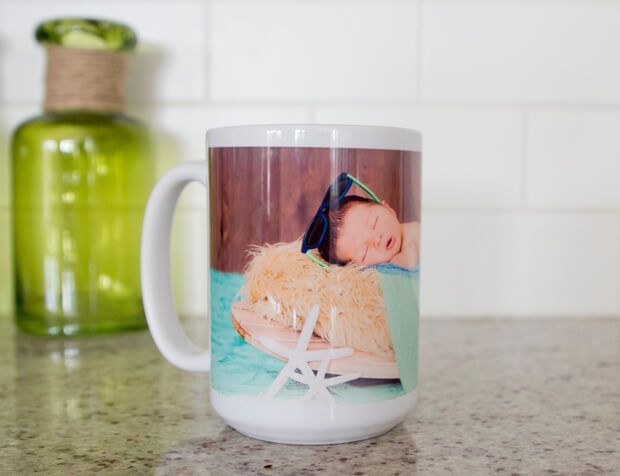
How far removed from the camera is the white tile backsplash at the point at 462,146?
31.6 inches

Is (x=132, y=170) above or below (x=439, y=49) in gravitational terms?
below

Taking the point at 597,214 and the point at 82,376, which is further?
the point at 597,214

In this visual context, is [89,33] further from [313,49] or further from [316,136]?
[316,136]

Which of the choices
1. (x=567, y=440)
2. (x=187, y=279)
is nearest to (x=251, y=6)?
(x=187, y=279)

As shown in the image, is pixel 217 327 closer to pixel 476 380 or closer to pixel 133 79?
pixel 476 380

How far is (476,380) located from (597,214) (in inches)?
13.3

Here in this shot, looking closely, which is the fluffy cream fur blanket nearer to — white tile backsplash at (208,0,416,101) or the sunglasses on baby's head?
the sunglasses on baby's head

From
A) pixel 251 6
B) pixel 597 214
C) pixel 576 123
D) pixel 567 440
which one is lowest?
pixel 567 440

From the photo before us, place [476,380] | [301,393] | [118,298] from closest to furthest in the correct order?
[301,393] → [476,380] → [118,298]

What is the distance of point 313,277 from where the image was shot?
0.41 metres

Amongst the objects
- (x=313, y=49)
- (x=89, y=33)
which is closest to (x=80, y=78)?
(x=89, y=33)

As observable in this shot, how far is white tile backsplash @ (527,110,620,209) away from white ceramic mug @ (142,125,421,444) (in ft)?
1.38

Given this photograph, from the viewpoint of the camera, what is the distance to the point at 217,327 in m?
0.44

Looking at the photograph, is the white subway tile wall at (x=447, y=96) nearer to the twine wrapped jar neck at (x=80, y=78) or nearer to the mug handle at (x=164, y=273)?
the twine wrapped jar neck at (x=80, y=78)
